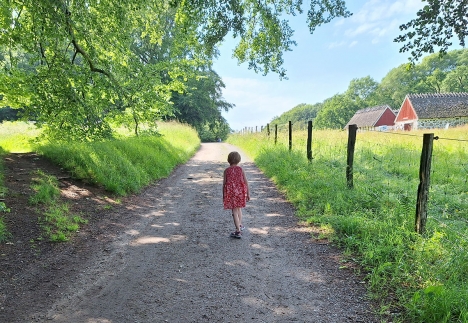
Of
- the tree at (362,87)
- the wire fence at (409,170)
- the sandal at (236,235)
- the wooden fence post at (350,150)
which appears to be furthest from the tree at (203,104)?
the tree at (362,87)

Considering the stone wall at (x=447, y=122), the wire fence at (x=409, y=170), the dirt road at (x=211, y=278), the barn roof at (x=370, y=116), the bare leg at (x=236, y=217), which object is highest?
the barn roof at (x=370, y=116)

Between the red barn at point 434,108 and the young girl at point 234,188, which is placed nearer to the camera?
the young girl at point 234,188

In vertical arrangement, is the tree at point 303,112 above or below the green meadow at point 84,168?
above

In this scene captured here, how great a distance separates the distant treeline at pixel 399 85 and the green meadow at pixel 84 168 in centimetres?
7102

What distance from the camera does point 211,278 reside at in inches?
140

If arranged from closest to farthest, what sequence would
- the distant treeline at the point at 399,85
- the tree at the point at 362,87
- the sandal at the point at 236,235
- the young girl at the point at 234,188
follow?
the sandal at the point at 236,235 → the young girl at the point at 234,188 → the distant treeline at the point at 399,85 → the tree at the point at 362,87

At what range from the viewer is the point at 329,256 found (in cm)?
411

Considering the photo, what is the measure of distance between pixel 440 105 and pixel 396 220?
49.7 meters

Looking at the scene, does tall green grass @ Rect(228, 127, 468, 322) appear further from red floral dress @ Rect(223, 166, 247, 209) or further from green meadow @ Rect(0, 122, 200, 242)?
green meadow @ Rect(0, 122, 200, 242)

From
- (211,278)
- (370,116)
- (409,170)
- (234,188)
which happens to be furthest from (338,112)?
(211,278)

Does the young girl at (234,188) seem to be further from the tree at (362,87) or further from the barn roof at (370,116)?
the tree at (362,87)

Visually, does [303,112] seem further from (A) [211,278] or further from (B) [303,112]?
(A) [211,278]

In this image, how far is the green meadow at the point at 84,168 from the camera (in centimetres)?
509

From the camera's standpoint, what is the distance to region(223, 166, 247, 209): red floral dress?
509 centimetres
